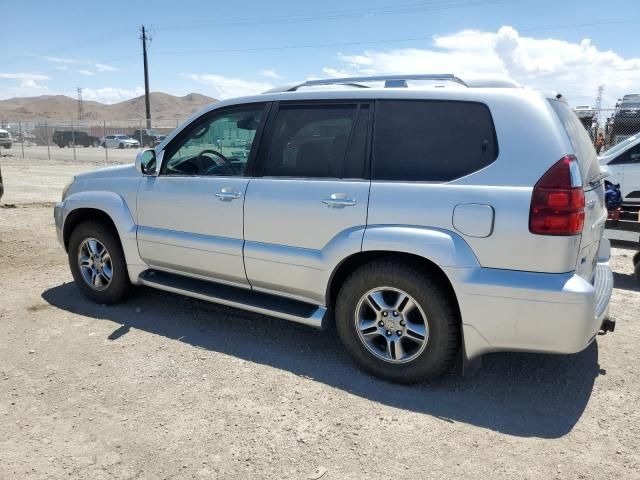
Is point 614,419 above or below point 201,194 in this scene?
below

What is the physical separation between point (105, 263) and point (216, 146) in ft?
5.33

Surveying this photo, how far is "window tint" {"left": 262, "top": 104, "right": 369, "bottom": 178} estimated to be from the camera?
134 inches

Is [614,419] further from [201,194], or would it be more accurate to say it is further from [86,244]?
[86,244]

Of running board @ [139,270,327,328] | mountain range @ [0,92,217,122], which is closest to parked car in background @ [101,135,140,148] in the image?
running board @ [139,270,327,328]

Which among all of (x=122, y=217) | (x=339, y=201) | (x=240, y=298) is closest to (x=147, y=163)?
(x=122, y=217)

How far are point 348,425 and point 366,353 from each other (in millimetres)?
597

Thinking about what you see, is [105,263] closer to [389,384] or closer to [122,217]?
[122,217]

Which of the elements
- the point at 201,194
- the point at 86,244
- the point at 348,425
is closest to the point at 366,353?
the point at 348,425

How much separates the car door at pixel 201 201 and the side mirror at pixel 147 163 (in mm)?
72

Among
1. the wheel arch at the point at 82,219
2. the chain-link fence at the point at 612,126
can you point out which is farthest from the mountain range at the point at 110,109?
the wheel arch at the point at 82,219

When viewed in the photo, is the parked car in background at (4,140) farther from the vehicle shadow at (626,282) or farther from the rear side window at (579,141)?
the rear side window at (579,141)

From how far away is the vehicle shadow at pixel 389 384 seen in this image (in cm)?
306

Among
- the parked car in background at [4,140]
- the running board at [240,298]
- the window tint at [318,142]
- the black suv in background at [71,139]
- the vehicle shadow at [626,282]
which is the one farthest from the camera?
the black suv in background at [71,139]

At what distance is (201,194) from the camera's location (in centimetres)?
399
